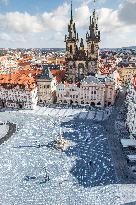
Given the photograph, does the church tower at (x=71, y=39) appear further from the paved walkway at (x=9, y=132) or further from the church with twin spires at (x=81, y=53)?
the paved walkway at (x=9, y=132)

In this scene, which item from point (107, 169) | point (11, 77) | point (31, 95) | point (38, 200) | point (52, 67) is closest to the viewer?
point (38, 200)

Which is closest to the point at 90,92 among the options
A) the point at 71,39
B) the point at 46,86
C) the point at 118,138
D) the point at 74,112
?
the point at 74,112

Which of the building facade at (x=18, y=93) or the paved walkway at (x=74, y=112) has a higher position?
the building facade at (x=18, y=93)

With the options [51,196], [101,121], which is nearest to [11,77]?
[101,121]

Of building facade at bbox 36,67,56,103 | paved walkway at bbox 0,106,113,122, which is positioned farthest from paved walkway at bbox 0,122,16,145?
building facade at bbox 36,67,56,103

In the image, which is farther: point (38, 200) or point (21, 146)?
point (21, 146)

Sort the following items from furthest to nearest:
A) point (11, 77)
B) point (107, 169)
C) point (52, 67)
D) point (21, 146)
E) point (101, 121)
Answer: point (52, 67) → point (11, 77) → point (101, 121) → point (21, 146) → point (107, 169)

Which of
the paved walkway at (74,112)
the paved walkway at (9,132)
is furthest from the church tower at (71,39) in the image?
the paved walkway at (9,132)

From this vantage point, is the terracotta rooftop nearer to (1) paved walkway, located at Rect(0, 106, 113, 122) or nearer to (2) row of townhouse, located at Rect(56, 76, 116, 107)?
(1) paved walkway, located at Rect(0, 106, 113, 122)

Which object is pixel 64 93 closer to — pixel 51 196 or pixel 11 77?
pixel 11 77
